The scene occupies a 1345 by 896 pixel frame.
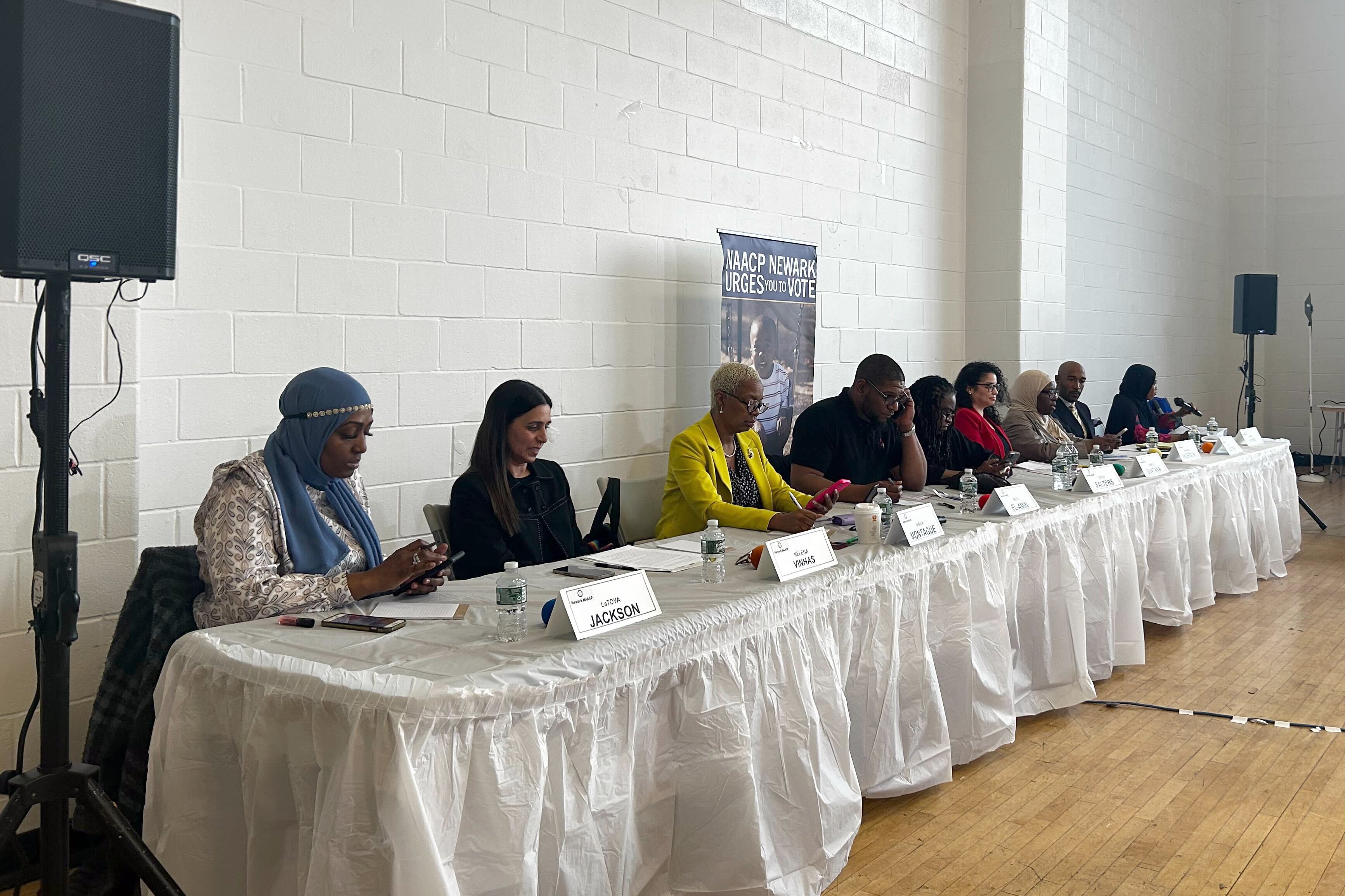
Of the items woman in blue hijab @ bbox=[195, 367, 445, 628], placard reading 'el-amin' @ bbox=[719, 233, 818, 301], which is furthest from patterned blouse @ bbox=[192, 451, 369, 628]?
placard reading 'el-amin' @ bbox=[719, 233, 818, 301]

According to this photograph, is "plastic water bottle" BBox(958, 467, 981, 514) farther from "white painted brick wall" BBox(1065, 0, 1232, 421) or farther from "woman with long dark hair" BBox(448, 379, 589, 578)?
"white painted brick wall" BBox(1065, 0, 1232, 421)

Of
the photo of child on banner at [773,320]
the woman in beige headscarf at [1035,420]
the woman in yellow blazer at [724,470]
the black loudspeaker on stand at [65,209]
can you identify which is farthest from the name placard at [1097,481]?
the black loudspeaker on stand at [65,209]

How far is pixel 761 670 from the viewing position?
2223 millimetres

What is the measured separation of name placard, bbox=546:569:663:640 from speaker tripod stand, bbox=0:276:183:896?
2.40 ft

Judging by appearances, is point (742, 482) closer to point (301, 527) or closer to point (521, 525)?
point (521, 525)

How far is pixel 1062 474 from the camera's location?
3.86 m

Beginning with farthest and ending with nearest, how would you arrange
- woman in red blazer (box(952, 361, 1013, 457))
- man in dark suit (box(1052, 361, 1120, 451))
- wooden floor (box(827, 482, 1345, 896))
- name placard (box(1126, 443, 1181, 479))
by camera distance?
man in dark suit (box(1052, 361, 1120, 451)) < woman in red blazer (box(952, 361, 1013, 457)) < name placard (box(1126, 443, 1181, 479)) < wooden floor (box(827, 482, 1345, 896))

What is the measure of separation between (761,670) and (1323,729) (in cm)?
215

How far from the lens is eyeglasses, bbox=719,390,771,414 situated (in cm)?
333

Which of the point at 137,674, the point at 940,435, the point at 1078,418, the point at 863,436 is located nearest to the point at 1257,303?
the point at 1078,418

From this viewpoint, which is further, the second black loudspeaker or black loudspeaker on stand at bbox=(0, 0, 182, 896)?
the second black loudspeaker

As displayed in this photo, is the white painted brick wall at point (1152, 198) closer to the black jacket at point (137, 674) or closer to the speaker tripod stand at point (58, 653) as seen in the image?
the black jacket at point (137, 674)

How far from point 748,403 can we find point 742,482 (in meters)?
0.29

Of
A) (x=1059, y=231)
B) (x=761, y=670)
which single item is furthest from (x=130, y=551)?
(x=1059, y=231)
